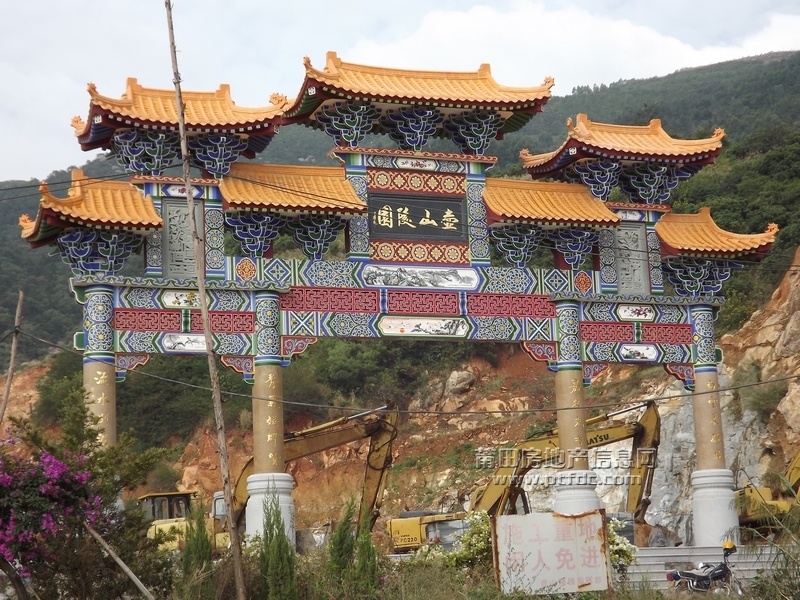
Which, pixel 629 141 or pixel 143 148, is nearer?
pixel 143 148

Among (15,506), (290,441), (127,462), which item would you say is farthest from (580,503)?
(15,506)

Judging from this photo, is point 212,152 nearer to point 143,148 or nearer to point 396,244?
point 143,148

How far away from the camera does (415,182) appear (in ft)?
59.2

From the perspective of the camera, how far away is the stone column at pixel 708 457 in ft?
58.6

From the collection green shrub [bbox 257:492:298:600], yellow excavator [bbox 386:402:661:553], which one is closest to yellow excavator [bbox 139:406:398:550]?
yellow excavator [bbox 386:402:661:553]

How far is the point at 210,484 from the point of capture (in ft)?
106

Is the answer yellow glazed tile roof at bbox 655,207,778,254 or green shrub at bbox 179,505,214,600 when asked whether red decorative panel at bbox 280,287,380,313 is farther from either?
green shrub at bbox 179,505,214,600

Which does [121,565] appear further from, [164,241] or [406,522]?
[406,522]

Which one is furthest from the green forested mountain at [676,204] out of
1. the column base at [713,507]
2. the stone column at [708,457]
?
the column base at [713,507]

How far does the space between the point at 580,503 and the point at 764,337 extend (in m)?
9.88

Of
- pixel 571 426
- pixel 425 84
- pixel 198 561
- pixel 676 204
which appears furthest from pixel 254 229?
pixel 676 204

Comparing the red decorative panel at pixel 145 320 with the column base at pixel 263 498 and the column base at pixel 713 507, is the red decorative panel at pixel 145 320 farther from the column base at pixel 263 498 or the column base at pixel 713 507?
the column base at pixel 713 507

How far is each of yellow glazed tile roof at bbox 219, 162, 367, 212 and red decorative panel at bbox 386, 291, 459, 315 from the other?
59.4 inches

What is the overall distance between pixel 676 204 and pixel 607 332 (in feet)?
67.1
